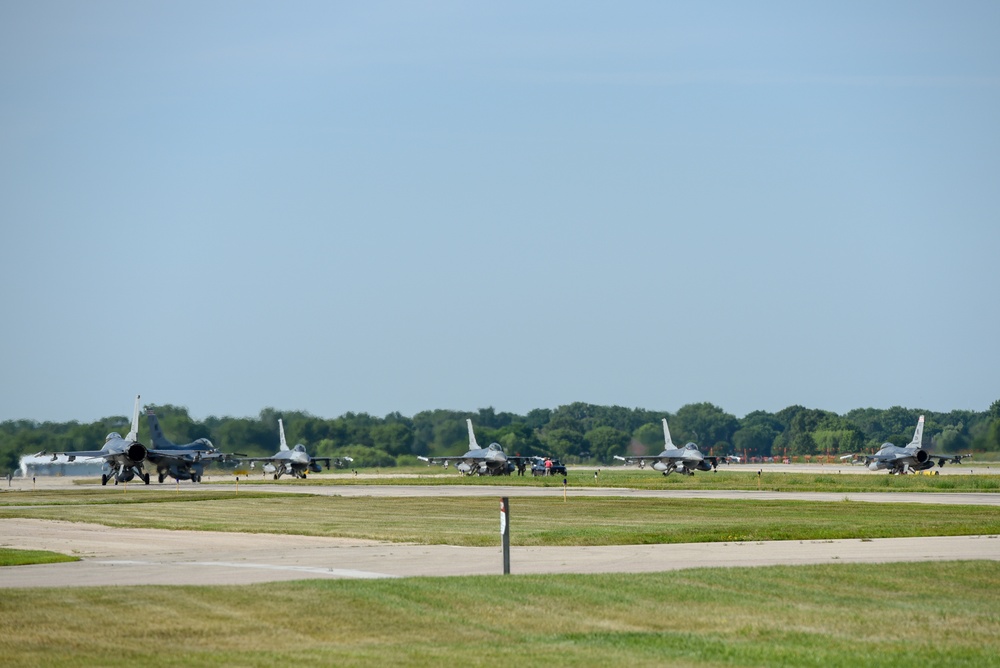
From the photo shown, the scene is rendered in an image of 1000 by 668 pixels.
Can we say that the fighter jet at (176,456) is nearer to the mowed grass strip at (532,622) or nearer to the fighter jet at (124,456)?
the fighter jet at (124,456)

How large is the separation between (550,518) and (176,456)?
214 ft

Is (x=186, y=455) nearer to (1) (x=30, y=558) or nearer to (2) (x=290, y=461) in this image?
(2) (x=290, y=461)

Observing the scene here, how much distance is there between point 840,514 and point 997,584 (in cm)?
2128

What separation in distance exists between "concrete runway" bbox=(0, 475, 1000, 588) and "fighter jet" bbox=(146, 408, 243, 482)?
219ft

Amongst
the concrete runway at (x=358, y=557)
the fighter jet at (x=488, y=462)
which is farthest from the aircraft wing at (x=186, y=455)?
the concrete runway at (x=358, y=557)

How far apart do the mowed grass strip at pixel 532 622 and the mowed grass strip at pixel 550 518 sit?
10492mm

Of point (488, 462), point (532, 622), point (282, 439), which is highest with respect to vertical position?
point (282, 439)

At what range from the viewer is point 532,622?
56.2 feet

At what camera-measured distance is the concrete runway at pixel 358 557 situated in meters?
23.1

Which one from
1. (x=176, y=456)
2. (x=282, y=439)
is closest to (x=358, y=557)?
(x=176, y=456)

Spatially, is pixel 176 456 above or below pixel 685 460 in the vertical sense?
above

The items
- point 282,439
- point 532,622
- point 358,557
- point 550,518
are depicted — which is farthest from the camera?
point 282,439

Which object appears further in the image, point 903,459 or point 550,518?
point 903,459

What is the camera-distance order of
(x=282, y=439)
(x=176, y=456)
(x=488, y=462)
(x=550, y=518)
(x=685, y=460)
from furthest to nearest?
1. (x=282, y=439)
2. (x=488, y=462)
3. (x=685, y=460)
4. (x=176, y=456)
5. (x=550, y=518)
